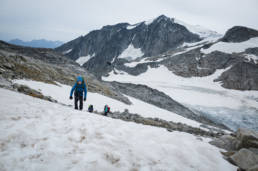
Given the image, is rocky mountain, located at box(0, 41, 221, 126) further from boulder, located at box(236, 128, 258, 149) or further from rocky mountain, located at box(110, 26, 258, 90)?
rocky mountain, located at box(110, 26, 258, 90)

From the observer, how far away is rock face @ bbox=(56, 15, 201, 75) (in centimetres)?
11694

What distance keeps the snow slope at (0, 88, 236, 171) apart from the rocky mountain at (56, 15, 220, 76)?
92396mm

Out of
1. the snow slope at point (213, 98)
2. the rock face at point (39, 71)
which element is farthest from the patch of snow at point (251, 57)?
the rock face at point (39, 71)

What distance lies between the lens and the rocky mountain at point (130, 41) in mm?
116938

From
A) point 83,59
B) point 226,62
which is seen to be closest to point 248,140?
point 226,62

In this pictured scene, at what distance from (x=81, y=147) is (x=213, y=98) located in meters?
40.3

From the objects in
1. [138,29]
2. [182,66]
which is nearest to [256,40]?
[182,66]

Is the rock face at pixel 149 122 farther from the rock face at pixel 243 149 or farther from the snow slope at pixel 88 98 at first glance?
the rock face at pixel 243 149

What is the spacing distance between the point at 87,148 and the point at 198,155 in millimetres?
3785

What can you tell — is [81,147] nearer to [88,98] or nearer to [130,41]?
[88,98]

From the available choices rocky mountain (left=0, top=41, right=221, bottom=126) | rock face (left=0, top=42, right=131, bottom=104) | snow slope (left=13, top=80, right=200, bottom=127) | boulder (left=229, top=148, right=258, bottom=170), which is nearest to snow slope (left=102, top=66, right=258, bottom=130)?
rocky mountain (left=0, top=41, right=221, bottom=126)

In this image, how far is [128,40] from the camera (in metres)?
142

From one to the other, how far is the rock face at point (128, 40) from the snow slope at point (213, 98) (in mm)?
60820

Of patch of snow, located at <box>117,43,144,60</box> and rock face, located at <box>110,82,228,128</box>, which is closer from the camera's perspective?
rock face, located at <box>110,82,228,128</box>
